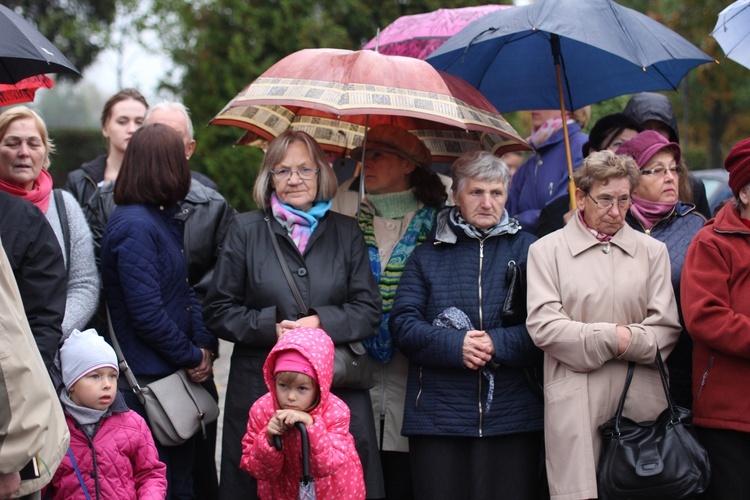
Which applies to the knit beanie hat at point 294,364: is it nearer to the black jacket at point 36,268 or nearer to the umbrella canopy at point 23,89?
the black jacket at point 36,268

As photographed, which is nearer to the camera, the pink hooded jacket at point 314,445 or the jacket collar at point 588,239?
the pink hooded jacket at point 314,445

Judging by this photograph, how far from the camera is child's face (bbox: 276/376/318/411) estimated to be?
12.6ft

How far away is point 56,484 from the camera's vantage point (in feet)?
12.2

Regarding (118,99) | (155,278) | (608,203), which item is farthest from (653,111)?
(118,99)

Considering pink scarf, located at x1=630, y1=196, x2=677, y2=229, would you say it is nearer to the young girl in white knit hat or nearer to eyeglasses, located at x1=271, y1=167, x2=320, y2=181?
eyeglasses, located at x1=271, y1=167, x2=320, y2=181

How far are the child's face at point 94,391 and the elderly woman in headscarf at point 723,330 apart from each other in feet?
8.28

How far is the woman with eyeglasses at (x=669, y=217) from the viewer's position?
427 cm

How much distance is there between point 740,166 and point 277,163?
7.09 ft

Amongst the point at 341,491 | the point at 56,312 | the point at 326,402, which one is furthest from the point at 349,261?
the point at 56,312

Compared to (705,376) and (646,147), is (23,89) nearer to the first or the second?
(646,147)

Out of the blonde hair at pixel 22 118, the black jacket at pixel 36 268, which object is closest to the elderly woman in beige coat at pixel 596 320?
the black jacket at pixel 36 268

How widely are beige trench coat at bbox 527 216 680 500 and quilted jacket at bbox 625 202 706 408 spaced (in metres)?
0.22

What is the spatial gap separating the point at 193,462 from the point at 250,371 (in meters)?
0.82

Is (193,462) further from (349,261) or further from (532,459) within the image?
(532,459)
